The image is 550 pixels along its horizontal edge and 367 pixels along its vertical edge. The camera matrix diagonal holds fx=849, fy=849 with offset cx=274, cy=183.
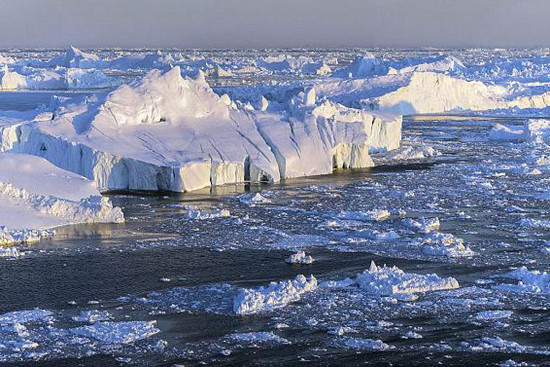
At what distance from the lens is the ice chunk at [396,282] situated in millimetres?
10990

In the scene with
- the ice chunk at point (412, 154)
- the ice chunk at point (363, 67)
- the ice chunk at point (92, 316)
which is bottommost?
the ice chunk at point (92, 316)

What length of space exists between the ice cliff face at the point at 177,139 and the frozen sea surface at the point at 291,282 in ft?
3.00

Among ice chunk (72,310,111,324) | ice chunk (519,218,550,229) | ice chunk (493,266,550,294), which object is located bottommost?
ice chunk (72,310,111,324)

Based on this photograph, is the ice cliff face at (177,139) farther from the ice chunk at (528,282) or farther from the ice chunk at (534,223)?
the ice chunk at (528,282)

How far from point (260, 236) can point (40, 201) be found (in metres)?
3.97

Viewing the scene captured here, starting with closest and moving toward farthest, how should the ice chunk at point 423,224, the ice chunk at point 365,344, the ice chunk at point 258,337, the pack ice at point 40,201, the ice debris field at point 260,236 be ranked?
the ice chunk at point 365,344 < the ice chunk at point 258,337 < the ice debris field at point 260,236 < the pack ice at point 40,201 < the ice chunk at point 423,224

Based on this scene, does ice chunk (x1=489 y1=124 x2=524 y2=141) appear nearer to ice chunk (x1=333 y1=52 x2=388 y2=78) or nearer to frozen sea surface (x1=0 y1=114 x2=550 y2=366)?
frozen sea surface (x1=0 y1=114 x2=550 y2=366)

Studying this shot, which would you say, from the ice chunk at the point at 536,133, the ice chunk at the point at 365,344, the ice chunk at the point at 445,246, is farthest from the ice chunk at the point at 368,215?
the ice chunk at the point at 536,133

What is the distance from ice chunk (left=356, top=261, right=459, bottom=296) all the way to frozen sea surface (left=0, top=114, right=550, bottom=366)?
0.08 feet

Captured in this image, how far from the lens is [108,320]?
32.5 ft

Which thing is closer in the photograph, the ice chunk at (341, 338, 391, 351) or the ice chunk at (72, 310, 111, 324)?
the ice chunk at (341, 338, 391, 351)

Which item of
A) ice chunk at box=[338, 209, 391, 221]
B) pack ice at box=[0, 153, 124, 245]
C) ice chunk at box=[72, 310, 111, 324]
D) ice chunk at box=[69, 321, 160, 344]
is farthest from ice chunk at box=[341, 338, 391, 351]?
pack ice at box=[0, 153, 124, 245]

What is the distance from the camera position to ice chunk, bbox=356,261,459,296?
11.0 m

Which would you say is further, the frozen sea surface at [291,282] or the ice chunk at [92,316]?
the ice chunk at [92,316]
